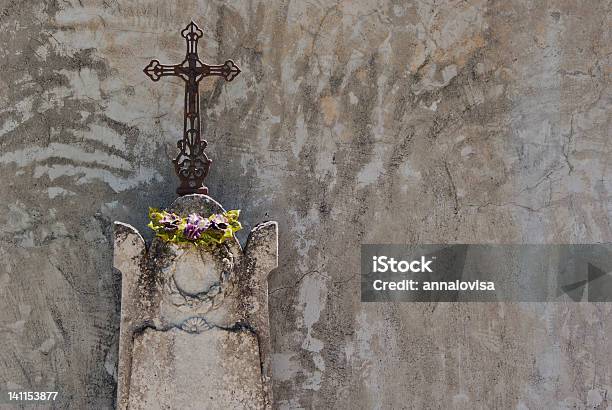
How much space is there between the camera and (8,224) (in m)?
5.12

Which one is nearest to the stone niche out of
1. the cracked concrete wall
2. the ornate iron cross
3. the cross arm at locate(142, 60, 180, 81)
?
the ornate iron cross

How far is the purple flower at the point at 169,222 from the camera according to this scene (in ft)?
15.0

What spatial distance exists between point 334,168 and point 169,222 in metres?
0.98

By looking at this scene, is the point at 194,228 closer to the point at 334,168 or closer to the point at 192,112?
the point at 192,112

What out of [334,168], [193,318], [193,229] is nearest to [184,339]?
[193,318]

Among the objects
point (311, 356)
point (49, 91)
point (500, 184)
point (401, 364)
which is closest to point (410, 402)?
point (401, 364)

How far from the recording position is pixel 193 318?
462 cm

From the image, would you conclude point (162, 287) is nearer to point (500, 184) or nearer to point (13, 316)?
A: point (13, 316)

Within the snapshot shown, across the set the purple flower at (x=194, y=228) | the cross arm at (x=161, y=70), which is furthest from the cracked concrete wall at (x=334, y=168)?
the purple flower at (x=194, y=228)

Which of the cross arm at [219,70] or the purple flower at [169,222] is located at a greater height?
the cross arm at [219,70]

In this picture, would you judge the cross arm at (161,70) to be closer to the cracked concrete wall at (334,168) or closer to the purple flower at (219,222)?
the cracked concrete wall at (334,168)

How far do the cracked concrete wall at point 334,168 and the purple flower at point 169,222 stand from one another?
0.55 meters

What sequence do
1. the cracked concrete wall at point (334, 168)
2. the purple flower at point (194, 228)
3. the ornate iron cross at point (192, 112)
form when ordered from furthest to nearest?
the cracked concrete wall at point (334, 168)
the ornate iron cross at point (192, 112)
the purple flower at point (194, 228)

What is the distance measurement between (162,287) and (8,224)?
0.98 metres
